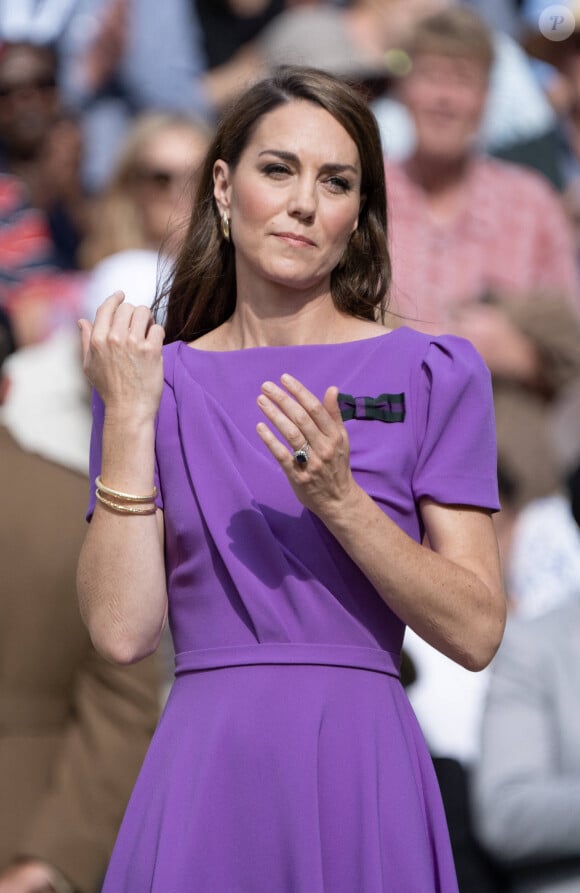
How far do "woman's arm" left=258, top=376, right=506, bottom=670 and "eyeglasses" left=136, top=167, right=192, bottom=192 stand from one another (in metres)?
3.86

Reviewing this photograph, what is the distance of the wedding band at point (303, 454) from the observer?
238 cm

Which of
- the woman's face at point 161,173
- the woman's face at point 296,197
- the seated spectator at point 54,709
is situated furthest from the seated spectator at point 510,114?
the woman's face at point 296,197

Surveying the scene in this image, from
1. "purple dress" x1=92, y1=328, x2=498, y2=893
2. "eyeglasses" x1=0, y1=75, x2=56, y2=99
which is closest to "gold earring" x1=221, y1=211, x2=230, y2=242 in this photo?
"purple dress" x1=92, y1=328, x2=498, y2=893

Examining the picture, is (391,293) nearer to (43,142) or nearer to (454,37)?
(454,37)

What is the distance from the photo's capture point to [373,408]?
2.63m

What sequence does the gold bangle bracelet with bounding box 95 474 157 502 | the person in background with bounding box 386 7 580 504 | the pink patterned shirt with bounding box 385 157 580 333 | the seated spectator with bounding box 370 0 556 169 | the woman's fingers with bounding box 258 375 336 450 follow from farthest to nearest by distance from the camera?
the seated spectator with bounding box 370 0 556 169, the pink patterned shirt with bounding box 385 157 580 333, the person in background with bounding box 386 7 580 504, the gold bangle bracelet with bounding box 95 474 157 502, the woman's fingers with bounding box 258 375 336 450

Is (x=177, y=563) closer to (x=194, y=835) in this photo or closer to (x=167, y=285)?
(x=194, y=835)

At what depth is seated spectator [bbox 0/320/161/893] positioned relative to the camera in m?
3.59

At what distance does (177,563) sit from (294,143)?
29.5 inches

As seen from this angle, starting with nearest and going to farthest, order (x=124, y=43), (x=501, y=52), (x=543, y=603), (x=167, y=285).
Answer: (x=167, y=285) → (x=543, y=603) → (x=501, y=52) → (x=124, y=43)

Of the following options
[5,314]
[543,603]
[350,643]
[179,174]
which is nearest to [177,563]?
[350,643]

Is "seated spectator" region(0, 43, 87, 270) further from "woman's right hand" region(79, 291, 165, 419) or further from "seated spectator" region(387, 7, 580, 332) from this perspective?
"woman's right hand" region(79, 291, 165, 419)

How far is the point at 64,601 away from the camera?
12.1 ft

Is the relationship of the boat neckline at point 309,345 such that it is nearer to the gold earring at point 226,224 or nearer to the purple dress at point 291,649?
the purple dress at point 291,649
